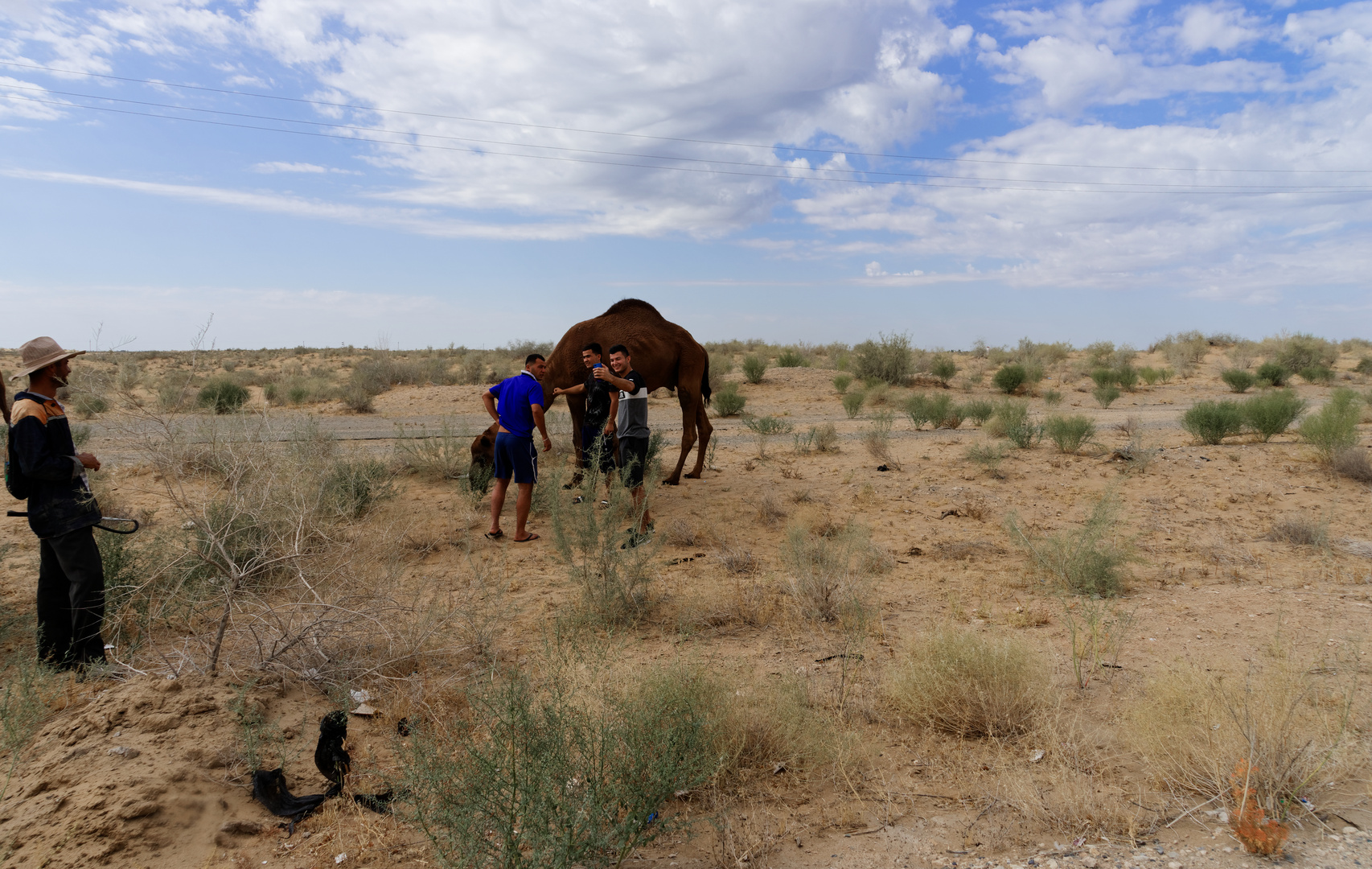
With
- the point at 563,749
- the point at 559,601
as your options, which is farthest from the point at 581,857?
the point at 559,601

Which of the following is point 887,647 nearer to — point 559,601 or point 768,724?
point 768,724

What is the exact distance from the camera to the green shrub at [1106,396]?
2239cm

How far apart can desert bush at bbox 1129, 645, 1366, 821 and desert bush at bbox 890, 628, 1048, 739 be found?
548mm

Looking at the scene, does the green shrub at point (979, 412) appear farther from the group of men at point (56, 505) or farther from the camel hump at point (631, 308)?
the group of men at point (56, 505)

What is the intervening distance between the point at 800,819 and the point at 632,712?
921 mm

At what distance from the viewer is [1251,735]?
3.35m

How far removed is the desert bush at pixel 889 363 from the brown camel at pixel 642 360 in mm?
17169

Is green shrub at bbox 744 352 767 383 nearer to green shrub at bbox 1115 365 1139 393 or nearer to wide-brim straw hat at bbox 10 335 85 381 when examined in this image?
green shrub at bbox 1115 365 1139 393

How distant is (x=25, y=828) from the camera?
306 centimetres

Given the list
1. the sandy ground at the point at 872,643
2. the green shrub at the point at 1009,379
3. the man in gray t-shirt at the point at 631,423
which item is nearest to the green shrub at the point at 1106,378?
the green shrub at the point at 1009,379

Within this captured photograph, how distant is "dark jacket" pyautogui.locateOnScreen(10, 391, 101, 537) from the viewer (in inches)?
162

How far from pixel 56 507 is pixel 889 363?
24.7 m

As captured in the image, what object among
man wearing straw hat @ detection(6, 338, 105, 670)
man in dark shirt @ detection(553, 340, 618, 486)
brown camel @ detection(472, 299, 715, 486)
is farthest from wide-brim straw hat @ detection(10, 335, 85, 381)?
brown camel @ detection(472, 299, 715, 486)

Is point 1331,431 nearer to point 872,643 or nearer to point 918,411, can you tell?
point 918,411
